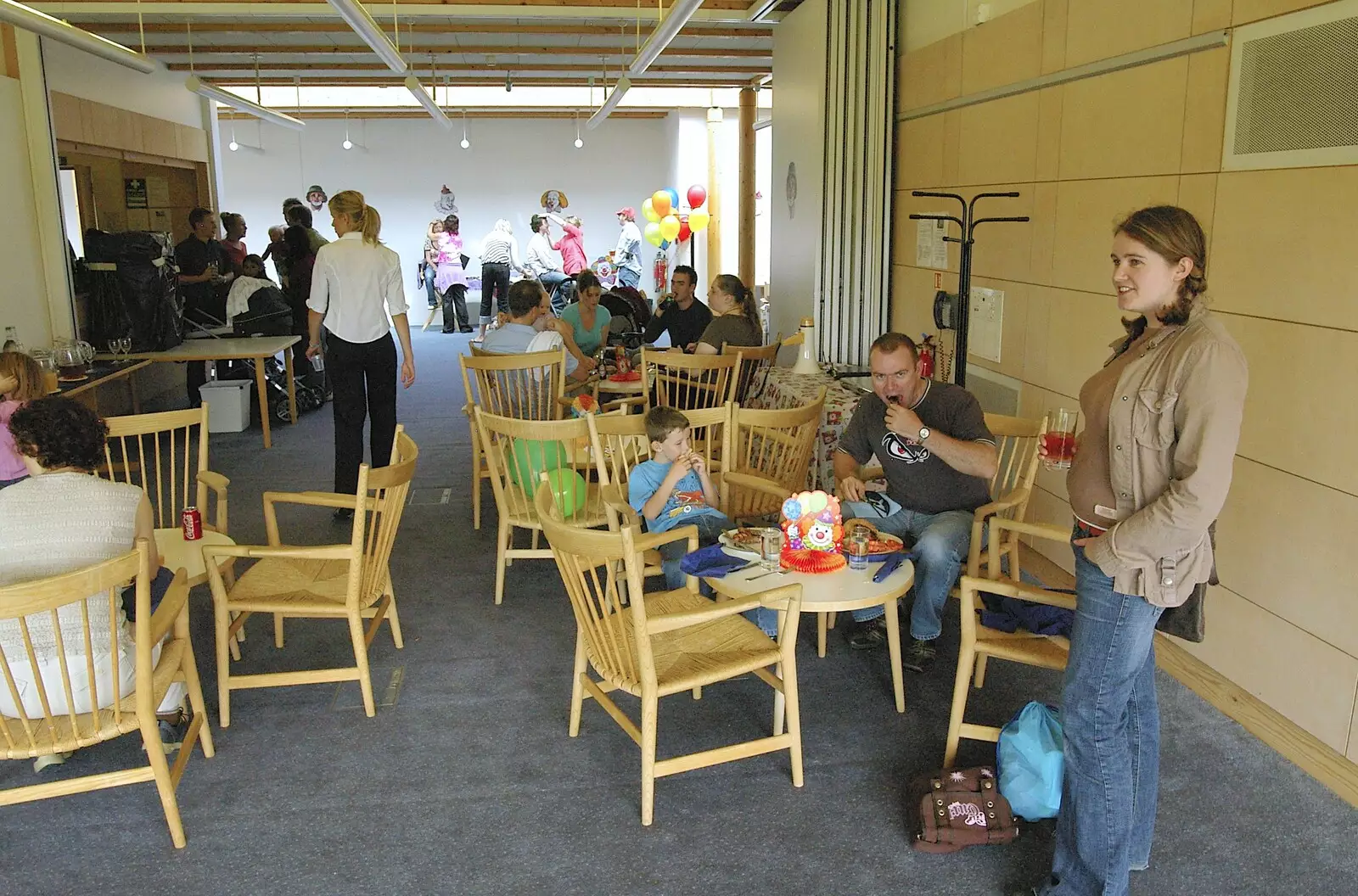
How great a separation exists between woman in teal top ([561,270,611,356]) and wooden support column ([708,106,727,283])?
358 inches

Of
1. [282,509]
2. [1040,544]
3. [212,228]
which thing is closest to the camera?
[1040,544]

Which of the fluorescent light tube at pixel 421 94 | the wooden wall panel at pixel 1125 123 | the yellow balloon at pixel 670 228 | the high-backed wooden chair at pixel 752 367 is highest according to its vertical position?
the fluorescent light tube at pixel 421 94

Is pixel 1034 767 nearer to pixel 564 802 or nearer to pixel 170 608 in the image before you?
pixel 564 802

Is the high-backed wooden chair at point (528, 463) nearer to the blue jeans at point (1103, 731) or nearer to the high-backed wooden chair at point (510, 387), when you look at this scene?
the high-backed wooden chair at point (510, 387)

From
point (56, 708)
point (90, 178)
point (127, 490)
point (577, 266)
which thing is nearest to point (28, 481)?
point (127, 490)

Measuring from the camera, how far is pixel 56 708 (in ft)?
8.33

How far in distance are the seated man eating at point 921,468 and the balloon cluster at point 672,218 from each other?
10.3 m

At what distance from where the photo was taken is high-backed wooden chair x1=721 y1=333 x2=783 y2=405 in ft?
18.7

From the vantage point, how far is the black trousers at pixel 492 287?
13.9 m

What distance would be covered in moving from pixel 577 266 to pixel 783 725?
1237cm

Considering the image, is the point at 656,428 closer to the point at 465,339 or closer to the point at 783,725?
the point at 783,725

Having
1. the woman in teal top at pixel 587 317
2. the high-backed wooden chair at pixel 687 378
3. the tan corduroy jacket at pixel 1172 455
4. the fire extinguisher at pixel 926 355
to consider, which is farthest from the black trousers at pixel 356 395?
the tan corduroy jacket at pixel 1172 455

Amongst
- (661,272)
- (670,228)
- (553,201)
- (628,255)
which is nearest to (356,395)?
(670,228)

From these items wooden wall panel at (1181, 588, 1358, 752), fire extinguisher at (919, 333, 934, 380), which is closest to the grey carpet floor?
wooden wall panel at (1181, 588, 1358, 752)
